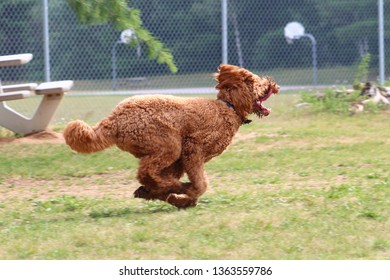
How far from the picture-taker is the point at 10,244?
6.14 m

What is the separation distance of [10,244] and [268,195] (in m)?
2.61

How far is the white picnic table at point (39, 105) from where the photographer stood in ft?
36.8

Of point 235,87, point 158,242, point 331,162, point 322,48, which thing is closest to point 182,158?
point 235,87

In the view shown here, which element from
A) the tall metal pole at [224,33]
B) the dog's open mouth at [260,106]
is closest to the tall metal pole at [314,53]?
the tall metal pole at [224,33]

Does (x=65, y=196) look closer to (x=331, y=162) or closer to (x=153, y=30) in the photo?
(x=331, y=162)

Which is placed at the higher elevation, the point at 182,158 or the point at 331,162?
the point at 182,158

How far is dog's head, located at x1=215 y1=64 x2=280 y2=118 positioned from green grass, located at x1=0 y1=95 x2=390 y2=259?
810 millimetres

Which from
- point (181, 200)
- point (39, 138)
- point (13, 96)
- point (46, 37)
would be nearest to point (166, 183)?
point (181, 200)

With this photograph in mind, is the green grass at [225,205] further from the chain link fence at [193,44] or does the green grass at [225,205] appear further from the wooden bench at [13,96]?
the chain link fence at [193,44]

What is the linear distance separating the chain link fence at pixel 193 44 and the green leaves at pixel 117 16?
12.3 feet

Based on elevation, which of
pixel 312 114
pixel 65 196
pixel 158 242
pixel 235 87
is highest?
pixel 235 87

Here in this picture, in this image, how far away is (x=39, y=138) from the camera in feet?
38.3

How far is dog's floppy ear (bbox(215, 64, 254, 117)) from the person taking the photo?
23.6 ft

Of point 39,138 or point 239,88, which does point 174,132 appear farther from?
point 39,138
